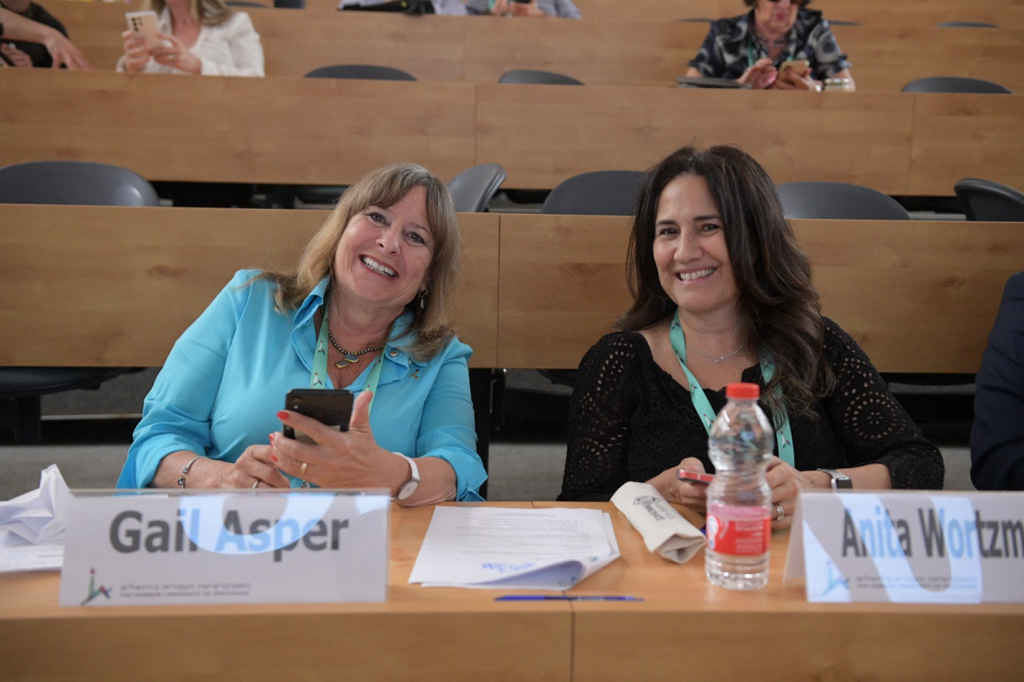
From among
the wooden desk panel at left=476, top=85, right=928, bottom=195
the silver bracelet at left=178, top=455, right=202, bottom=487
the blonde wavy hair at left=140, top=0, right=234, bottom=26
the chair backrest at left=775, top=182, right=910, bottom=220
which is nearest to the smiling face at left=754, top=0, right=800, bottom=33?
the wooden desk panel at left=476, top=85, right=928, bottom=195

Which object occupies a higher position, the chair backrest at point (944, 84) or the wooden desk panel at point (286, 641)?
the chair backrest at point (944, 84)

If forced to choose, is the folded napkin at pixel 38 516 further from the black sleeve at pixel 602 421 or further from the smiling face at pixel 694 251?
the smiling face at pixel 694 251

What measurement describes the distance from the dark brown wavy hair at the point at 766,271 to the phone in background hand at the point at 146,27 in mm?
2366

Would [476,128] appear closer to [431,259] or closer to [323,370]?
[431,259]

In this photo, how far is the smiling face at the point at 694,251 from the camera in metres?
1.58

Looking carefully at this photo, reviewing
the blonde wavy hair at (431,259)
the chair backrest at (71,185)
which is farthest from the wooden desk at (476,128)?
the blonde wavy hair at (431,259)

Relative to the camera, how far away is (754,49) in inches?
151

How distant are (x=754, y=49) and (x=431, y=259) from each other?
2729 mm

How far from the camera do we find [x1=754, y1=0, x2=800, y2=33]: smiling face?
378 cm

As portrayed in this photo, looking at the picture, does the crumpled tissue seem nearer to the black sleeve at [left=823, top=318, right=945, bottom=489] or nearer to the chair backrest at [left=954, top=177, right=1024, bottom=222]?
the black sleeve at [left=823, top=318, right=945, bottom=489]

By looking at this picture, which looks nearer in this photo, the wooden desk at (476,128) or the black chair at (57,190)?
the black chair at (57,190)

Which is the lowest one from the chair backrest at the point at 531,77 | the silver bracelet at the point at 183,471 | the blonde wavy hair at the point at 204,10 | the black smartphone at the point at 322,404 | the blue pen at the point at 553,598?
the silver bracelet at the point at 183,471

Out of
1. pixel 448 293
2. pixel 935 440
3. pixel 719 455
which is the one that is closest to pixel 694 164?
pixel 448 293

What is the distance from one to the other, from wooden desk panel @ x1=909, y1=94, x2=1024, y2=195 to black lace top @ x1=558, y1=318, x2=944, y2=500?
196 cm
